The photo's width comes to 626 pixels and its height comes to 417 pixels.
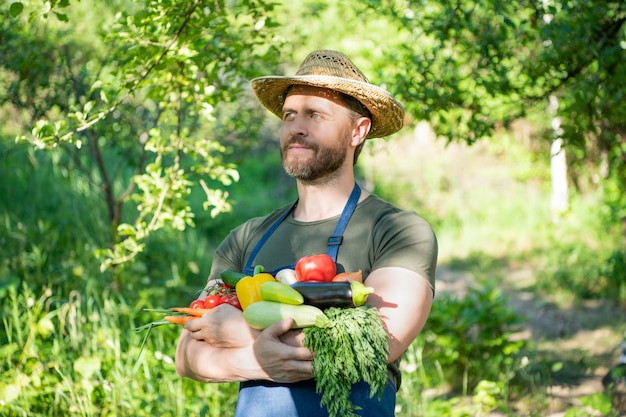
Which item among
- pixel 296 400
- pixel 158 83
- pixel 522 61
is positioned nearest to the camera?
pixel 296 400

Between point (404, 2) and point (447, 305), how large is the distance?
85.3 inches

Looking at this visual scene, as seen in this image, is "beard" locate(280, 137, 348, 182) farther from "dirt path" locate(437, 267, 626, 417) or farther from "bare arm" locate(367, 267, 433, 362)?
"dirt path" locate(437, 267, 626, 417)

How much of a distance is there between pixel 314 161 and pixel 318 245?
302 millimetres

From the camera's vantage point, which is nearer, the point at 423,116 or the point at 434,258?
the point at 434,258

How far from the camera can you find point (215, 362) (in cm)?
210

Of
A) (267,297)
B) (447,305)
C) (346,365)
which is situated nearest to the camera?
(346,365)

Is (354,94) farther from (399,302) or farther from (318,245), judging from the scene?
(399,302)

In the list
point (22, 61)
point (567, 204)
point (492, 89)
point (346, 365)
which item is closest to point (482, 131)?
point (492, 89)

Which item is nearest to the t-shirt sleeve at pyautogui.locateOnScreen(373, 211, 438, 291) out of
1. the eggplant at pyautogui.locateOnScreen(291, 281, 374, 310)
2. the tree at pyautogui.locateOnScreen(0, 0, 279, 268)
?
the eggplant at pyautogui.locateOnScreen(291, 281, 374, 310)

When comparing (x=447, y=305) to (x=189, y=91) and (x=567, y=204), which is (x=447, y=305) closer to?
(x=189, y=91)

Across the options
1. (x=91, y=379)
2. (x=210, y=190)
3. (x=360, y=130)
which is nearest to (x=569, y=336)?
(x=210, y=190)

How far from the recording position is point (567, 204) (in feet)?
32.7

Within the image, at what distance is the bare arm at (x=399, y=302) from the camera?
1.99 meters

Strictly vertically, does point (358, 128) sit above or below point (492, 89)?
below
